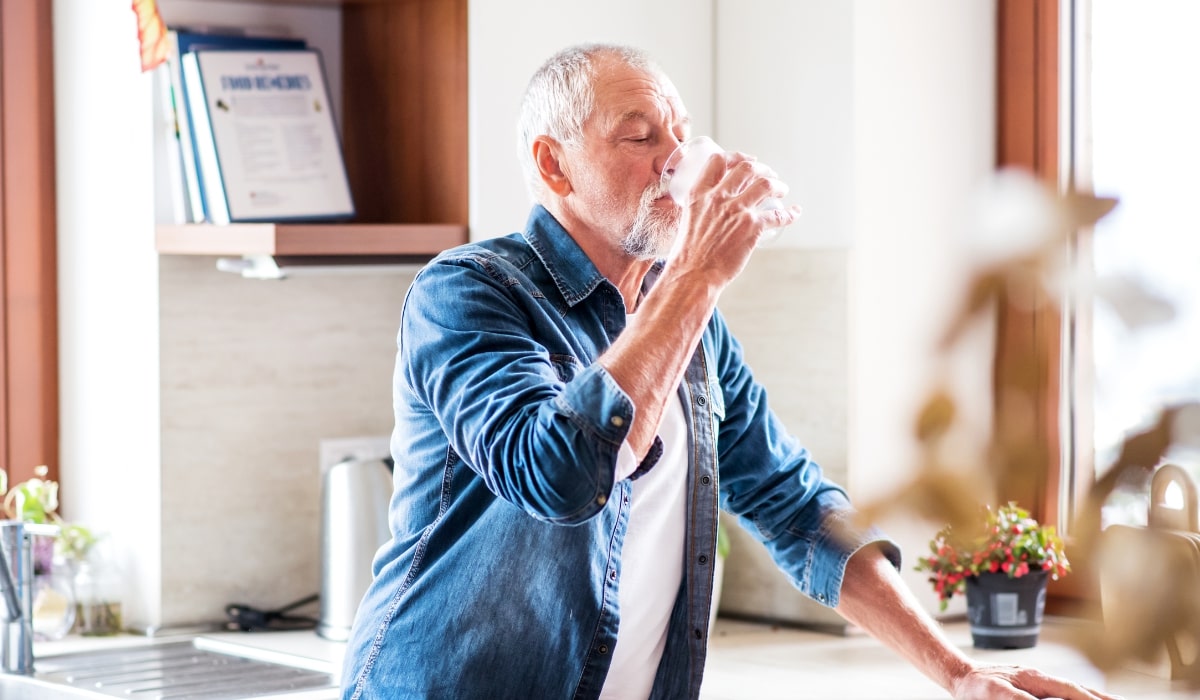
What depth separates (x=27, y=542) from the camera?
6.68ft

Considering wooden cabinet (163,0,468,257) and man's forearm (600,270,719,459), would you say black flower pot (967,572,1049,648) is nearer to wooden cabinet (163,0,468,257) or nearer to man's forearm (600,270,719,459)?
wooden cabinet (163,0,468,257)

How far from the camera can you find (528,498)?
3.47 feet

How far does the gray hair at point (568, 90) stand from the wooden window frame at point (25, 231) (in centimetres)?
128

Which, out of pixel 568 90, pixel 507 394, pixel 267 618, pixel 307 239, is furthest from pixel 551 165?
pixel 267 618

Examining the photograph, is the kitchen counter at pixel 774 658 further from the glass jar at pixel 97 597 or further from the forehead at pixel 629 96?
Answer: the forehead at pixel 629 96

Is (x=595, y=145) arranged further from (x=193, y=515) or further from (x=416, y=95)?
(x=193, y=515)

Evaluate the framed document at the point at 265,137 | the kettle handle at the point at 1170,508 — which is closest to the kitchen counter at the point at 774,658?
the framed document at the point at 265,137

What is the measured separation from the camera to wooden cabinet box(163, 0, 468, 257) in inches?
82.6

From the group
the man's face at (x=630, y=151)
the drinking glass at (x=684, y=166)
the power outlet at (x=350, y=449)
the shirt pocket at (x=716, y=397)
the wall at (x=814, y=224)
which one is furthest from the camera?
the power outlet at (x=350, y=449)

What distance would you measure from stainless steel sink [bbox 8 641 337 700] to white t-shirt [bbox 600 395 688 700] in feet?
2.25

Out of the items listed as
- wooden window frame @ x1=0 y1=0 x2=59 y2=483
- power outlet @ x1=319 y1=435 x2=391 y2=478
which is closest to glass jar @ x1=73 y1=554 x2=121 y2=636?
wooden window frame @ x1=0 y1=0 x2=59 y2=483

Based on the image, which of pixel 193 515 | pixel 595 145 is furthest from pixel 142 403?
pixel 595 145

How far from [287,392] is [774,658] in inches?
33.5

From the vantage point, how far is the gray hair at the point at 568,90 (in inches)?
53.7
